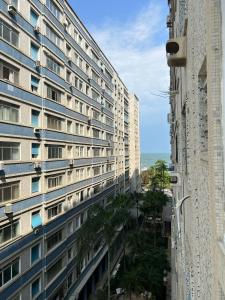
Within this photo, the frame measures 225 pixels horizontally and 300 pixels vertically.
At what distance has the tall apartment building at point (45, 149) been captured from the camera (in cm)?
1548

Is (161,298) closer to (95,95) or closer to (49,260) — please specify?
(49,260)

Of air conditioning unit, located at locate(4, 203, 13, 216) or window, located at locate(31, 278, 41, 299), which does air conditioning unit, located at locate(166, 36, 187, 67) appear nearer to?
air conditioning unit, located at locate(4, 203, 13, 216)

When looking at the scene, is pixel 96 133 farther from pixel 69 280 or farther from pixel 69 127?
pixel 69 280

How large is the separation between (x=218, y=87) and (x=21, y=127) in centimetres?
1524

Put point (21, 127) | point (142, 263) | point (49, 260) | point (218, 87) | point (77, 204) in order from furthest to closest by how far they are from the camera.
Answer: point (77, 204) < point (142, 263) < point (49, 260) < point (21, 127) < point (218, 87)

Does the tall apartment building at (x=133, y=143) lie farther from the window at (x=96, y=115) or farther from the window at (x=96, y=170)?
the window at (x=96, y=115)

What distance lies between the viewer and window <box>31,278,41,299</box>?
17.6 m

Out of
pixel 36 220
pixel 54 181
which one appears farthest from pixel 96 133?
pixel 36 220

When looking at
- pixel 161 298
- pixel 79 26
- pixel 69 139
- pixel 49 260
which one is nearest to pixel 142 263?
pixel 161 298

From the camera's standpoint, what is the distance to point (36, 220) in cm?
1820

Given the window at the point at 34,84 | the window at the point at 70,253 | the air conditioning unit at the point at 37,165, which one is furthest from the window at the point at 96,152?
the window at the point at 34,84

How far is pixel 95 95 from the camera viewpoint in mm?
34469

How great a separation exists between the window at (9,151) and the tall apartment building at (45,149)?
0.05m

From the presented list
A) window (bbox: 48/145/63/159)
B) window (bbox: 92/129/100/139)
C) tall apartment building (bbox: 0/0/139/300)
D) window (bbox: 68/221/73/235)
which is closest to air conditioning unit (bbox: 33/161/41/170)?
tall apartment building (bbox: 0/0/139/300)
